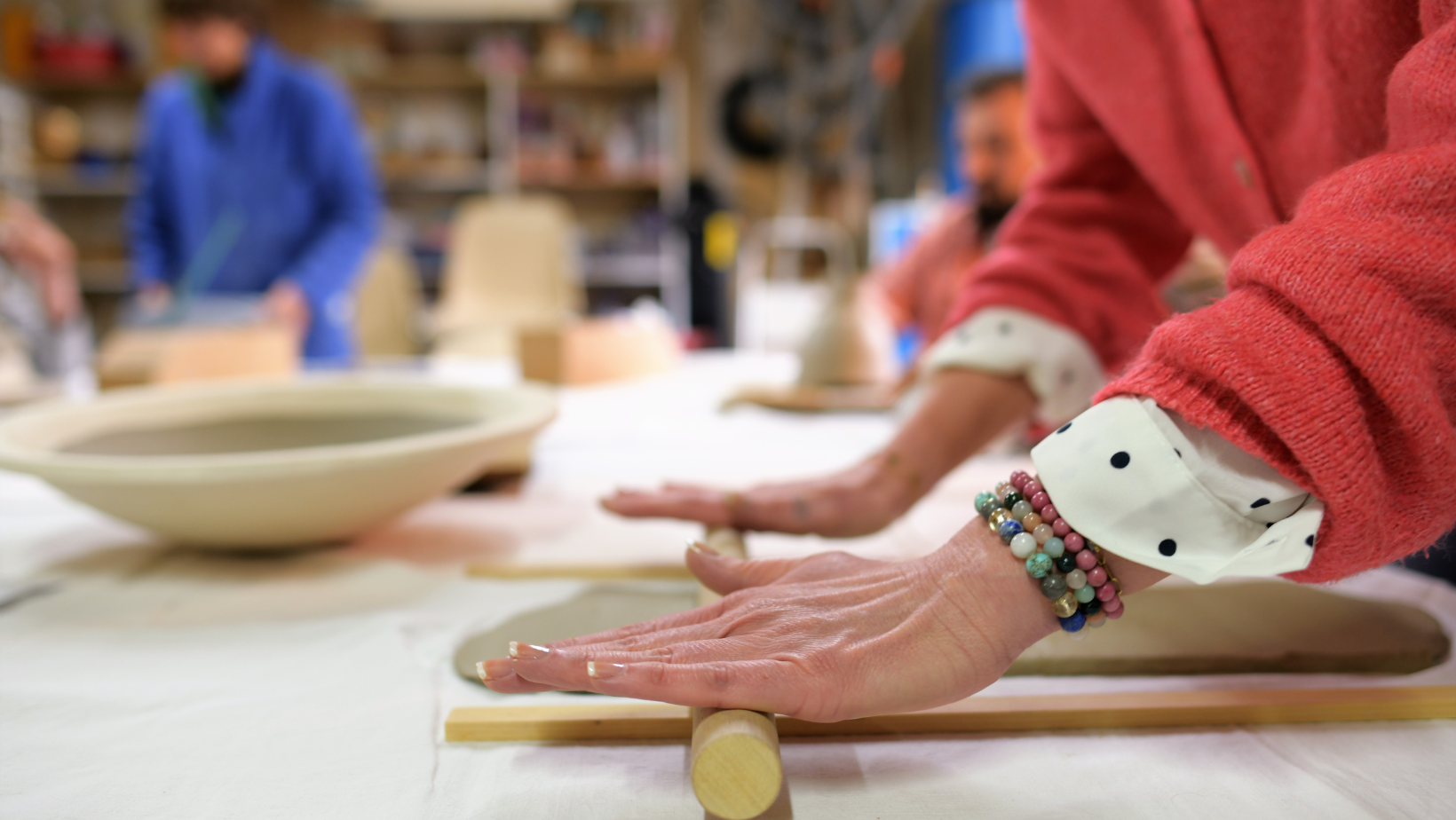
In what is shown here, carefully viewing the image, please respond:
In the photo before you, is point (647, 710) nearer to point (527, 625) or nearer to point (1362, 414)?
point (527, 625)

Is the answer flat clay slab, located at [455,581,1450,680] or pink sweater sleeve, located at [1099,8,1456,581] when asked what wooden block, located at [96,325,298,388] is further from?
pink sweater sleeve, located at [1099,8,1456,581]

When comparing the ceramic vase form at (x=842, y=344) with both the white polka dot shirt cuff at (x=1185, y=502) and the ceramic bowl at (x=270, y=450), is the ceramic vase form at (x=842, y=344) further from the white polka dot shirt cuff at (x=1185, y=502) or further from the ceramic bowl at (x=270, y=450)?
the white polka dot shirt cuff at (x=1185, y=502)

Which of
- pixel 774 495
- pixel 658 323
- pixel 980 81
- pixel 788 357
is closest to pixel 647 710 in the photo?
pixel 774 495

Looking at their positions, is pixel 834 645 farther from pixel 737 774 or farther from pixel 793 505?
pixel 793 505

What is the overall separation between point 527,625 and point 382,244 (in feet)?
11.3

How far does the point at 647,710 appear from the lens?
0.38 m

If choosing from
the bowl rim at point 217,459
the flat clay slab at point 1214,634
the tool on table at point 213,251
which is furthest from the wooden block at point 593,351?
the tool on table at point 213,251

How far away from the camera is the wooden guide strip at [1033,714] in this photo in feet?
Answer: 1.23

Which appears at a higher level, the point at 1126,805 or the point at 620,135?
the point at 620,135

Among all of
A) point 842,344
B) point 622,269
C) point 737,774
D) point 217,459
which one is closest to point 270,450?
point 217,459

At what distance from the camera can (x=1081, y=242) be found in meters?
0.69

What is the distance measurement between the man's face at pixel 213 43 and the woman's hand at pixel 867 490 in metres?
2.12

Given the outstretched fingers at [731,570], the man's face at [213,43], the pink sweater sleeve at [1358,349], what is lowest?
the outstretched fingers at [731,570]

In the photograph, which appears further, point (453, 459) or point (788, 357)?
point (788, 357)
